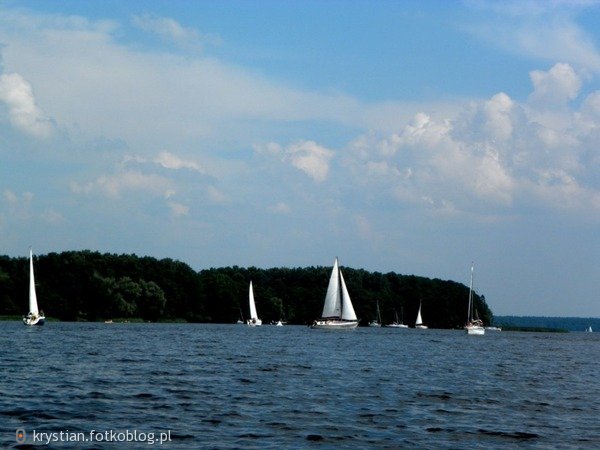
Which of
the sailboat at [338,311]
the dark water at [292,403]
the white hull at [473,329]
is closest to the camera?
the dark water at [292,403]

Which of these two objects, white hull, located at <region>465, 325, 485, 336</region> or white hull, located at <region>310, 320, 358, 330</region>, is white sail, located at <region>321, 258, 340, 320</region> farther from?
white hull, located at <region>465, 325, 485, 336</region>

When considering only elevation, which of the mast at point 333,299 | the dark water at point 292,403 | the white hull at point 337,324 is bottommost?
the dark water at point 292,403

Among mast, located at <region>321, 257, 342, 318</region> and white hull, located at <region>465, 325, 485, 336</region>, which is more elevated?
mast, located at <region>321, 257, 342, 318</region>

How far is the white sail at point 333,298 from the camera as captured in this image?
13988cm

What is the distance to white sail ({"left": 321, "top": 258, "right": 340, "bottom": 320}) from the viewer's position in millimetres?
139875

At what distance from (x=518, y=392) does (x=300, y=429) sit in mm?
18654

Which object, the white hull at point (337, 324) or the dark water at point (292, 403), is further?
the white hull at point (337, 324)

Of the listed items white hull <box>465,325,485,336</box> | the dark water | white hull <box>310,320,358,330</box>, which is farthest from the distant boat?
the dark water

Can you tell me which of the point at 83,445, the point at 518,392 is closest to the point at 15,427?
the point at 83,445

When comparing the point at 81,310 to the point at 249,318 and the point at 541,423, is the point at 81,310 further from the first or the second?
the point at 541,423

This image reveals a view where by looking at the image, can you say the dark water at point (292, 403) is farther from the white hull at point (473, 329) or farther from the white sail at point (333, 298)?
the white hull at point (473, 329)

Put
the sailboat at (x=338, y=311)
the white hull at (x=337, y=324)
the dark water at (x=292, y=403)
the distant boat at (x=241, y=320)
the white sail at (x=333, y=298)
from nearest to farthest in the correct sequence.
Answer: the dark water at (x=292, y=403) < the white sail at (x=333, y=298) < the sailboat at (x=338, y=311) < the white hull at (x=337, y=324) < the distant boat at (x=241, y=320)

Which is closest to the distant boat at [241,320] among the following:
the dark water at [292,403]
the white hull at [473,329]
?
the white hull at [473,329]

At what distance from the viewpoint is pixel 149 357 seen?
5981cm
